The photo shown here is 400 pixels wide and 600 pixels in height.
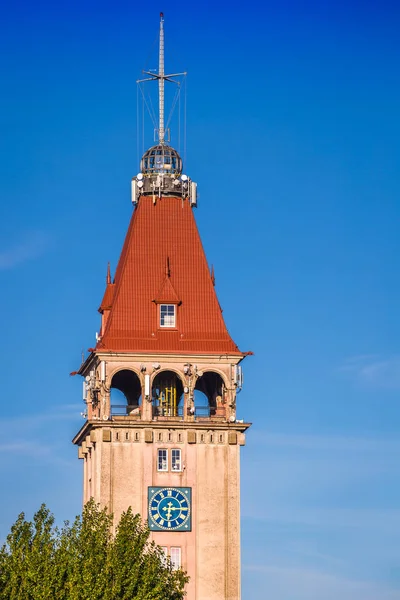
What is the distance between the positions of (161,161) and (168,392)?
602 inches

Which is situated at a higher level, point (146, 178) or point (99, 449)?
point (146, 178)

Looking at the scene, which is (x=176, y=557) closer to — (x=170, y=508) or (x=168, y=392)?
(x=170, y=508)

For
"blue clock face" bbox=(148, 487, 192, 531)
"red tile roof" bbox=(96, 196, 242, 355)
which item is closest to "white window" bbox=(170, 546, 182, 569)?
"blue clock face" bbox=(148, 487, 192, 531)

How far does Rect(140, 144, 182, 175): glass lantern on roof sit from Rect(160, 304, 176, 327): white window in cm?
969

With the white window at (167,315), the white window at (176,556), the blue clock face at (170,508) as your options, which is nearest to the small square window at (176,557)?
the white window at (176,556)

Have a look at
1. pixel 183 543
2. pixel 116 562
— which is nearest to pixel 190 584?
pixel 183 543

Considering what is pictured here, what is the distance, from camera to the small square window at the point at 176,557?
15975cm

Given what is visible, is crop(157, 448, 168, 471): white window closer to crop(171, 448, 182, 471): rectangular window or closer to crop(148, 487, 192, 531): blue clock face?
crop(171, 448, 182, 471): rectangular window

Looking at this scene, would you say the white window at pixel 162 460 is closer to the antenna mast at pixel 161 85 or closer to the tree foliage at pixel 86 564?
the tree foliage at pixel 86 564

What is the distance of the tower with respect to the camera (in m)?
161

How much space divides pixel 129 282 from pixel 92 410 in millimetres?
8352

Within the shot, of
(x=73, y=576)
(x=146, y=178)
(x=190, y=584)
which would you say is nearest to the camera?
(x=73, y=576)

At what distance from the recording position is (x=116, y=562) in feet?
485

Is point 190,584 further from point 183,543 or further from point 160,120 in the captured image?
point 160,120
